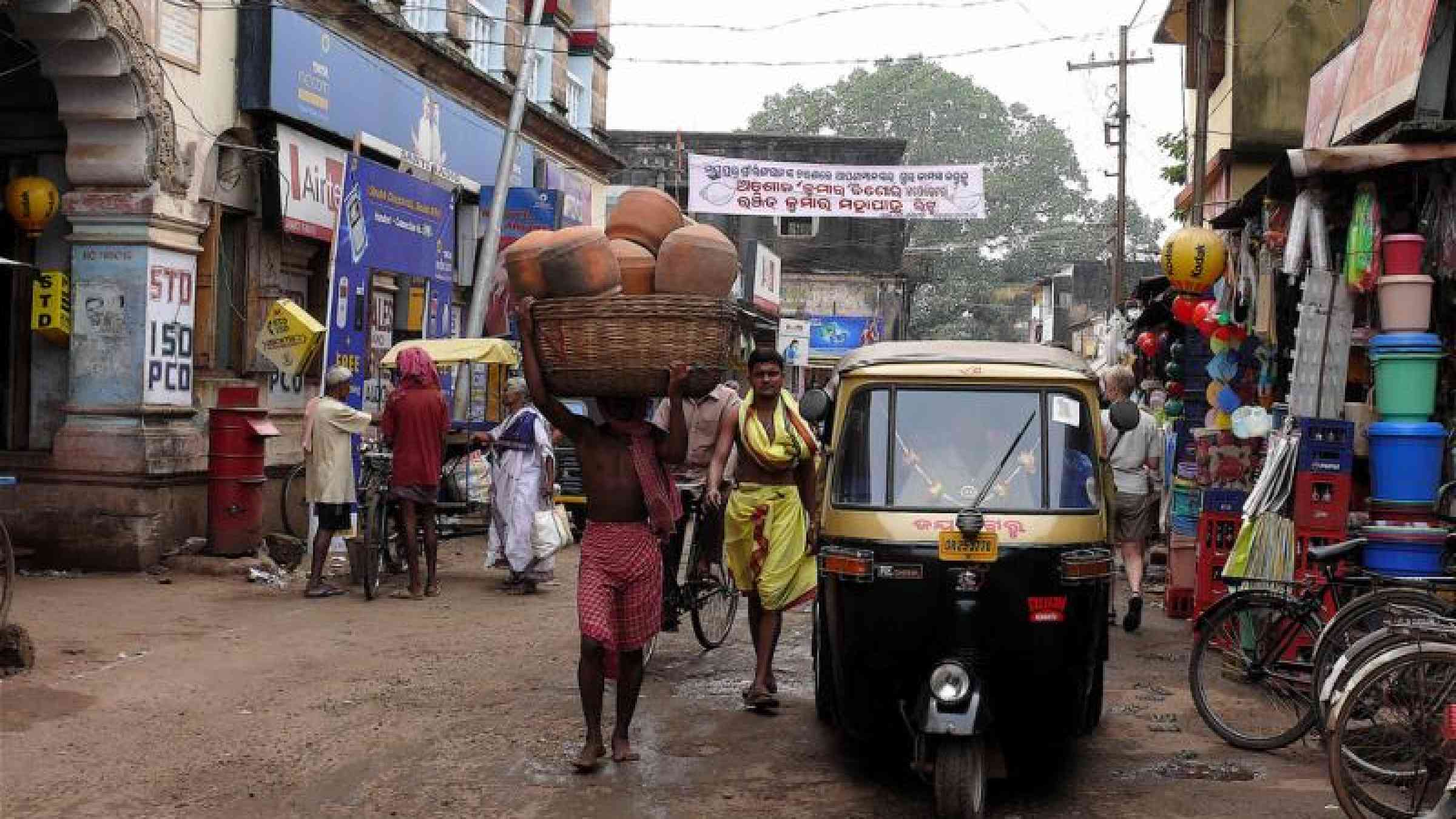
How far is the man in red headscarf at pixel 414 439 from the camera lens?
453 inches

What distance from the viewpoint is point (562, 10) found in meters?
23.1

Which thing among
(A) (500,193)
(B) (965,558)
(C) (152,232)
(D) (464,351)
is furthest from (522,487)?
(B) (965,558)

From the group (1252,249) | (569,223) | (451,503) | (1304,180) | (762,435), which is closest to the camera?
(762,435)

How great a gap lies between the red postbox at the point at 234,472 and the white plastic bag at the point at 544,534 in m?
2.51

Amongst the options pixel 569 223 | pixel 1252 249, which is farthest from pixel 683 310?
pixel 569 223

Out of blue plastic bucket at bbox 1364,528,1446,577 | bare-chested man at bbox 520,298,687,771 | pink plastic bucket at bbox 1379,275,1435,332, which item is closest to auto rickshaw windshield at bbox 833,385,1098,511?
bare-chested man at bbox 520,298,687,771

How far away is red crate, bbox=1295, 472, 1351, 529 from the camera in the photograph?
8289 millimetres

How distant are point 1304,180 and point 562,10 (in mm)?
16402

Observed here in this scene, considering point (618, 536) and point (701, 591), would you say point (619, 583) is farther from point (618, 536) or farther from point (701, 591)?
point (701, 591)

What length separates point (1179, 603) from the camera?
11.8 metres

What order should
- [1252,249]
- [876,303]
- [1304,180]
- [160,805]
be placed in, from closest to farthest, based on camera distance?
[160,805] → [1304,180] → [1252,249] → [876,303]

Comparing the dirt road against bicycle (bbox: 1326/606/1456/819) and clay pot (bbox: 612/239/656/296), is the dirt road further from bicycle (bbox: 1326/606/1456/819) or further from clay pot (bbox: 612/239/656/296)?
clay pot (bbox: 612/239/656/296)

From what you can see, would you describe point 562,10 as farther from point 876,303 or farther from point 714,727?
point 876,303

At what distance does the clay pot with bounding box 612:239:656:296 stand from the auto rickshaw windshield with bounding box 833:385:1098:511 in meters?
1.19
